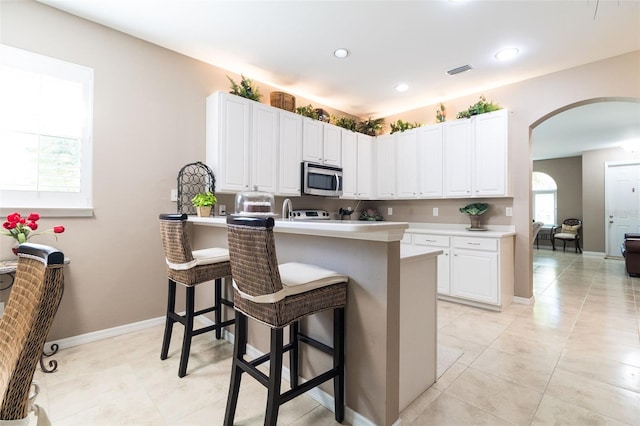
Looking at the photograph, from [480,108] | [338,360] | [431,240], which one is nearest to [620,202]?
[480,108]

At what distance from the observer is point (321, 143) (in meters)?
4.12

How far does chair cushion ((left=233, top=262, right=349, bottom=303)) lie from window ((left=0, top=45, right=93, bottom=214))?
2069mm

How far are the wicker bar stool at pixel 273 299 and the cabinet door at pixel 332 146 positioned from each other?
275cm

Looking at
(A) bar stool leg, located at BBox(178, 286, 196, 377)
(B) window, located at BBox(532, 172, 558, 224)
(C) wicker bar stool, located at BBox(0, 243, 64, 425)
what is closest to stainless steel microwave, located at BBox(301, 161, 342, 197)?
(A) bar stool leg, located at BBox(178, 286, 196, 377)

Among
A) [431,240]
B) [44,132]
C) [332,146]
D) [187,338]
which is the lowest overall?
[187,338]

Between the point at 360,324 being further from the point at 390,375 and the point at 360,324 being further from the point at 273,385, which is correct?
the point at 273,385

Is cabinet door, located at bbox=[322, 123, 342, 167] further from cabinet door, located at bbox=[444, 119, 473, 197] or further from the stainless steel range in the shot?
cabinet door, located at bbox=[444, 119, 473, 197]

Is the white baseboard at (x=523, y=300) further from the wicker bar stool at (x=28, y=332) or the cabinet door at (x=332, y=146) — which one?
the wicker bar stool at (x=28, y=332)

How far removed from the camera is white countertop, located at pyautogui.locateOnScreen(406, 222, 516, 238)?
11.6 ft

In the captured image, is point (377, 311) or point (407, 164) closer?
point (377, 311)

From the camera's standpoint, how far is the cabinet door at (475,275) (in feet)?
11.2

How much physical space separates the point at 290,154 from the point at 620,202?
27.3 feet

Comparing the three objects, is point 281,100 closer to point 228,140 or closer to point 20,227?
point 228,140

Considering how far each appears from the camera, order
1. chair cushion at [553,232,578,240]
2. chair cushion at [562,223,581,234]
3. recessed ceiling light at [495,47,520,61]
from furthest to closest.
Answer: chair cushion at [562,223,581,234] → chair cushion at [553,232,578,240] → recessed ceiling light at [495,47,520,61]
